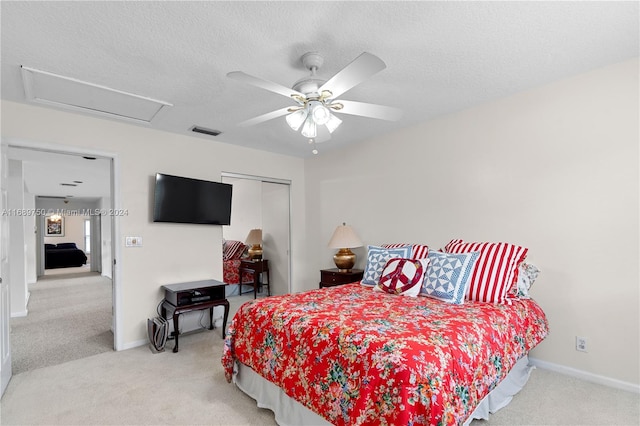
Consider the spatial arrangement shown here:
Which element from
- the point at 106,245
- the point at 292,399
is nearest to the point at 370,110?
the point at 292,399

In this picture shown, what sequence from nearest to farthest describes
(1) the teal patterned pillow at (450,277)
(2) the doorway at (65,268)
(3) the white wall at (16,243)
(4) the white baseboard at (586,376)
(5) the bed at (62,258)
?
1. (4) the white baseboard at (586,376)
2. (1) the teal patterned pillow at (450,277)
3. (2) the doorway at (65,268)
4. (3) the white wall at (16,243)
5. (5) the bed at (62,258)

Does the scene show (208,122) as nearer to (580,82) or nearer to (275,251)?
(275,251)

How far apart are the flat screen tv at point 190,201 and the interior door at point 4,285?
1.20 m

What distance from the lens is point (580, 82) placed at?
2619mm

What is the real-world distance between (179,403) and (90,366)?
1.29 metres

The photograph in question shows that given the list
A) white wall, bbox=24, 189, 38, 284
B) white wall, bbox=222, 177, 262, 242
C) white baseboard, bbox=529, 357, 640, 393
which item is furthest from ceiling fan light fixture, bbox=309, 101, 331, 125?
white wall, bbox=24, 189, 38, 284

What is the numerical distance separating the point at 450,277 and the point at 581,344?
1208mm

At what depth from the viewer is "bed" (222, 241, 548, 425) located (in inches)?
56.5

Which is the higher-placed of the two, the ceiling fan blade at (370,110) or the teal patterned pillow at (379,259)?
the ceiling fan blade at (370,110)

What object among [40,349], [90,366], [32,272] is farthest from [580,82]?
[32,272]

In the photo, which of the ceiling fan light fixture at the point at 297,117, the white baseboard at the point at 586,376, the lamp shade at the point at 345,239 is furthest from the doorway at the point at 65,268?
the white baseboard at the point at 586,376

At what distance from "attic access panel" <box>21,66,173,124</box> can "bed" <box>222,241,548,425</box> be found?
209cm

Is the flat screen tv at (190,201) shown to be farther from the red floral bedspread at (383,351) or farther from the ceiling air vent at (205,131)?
the red floral bedspread at (383,351)

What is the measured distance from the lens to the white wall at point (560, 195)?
2.43 meters
